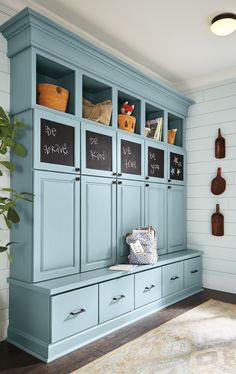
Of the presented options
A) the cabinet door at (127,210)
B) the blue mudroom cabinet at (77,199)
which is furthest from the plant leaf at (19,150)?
the cabinet door at (127,210)

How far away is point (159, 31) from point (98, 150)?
1235 mm

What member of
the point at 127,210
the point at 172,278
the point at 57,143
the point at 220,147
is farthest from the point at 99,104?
the point at 172,278

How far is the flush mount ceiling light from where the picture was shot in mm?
2637

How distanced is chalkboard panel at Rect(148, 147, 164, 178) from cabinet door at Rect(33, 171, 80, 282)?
1133mm

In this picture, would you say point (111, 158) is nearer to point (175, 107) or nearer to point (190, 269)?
point (175, 107)

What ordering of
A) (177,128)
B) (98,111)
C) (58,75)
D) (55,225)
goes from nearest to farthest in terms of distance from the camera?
(55,225), (58,75), (98,111), (177,128)

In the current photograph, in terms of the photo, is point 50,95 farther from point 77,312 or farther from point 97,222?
point 77,312

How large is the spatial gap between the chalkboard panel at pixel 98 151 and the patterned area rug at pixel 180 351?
1449 millimetres

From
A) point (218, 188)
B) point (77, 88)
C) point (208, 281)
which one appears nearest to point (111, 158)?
point (77, 88)

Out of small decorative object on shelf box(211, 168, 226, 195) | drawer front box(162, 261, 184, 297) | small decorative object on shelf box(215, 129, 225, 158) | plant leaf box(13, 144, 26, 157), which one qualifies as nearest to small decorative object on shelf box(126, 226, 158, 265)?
drawer front box(162, 261, 184, 297)

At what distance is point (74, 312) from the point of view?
229cm

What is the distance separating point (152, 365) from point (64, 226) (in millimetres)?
1145

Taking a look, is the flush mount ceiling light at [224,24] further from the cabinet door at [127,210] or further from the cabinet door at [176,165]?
the cabinet door at [127,210]

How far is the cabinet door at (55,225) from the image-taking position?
2324 mm
